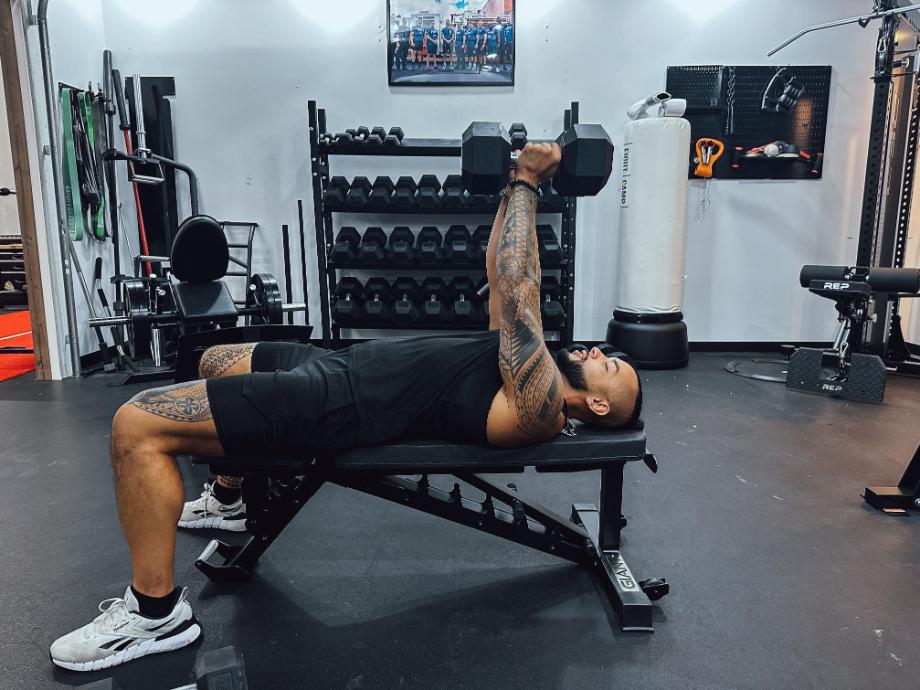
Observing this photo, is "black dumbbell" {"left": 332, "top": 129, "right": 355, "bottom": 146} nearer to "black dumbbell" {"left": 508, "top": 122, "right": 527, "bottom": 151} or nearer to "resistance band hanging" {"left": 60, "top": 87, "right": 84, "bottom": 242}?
"black dumbbell" {"left": 508, "top": 122, "right": 527, "bottom": 151}

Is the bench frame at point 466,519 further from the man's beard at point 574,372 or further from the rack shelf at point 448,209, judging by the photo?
the rack shelf at point 448,209

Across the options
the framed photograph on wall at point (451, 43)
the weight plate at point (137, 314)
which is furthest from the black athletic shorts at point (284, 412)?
the framed photograph on wall at point (451, 43)

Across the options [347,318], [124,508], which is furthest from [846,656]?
[347,318]

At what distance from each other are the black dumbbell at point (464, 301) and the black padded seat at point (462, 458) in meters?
2.62

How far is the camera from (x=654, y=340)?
390cm

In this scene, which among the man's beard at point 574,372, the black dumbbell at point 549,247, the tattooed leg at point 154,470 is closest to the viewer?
the tattooed leg at point 154,470

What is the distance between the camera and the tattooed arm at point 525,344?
128 cm

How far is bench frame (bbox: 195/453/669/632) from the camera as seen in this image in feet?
4.49

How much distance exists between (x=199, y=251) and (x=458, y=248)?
181cm

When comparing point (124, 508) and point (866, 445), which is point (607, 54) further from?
point (124, 508)

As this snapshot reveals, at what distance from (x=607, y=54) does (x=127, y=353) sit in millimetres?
4004

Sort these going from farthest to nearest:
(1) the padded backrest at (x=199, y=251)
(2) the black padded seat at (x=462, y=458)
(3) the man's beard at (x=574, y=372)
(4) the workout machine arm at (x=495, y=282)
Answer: (1) the padded backrest at (x=199, y=251) → (4) the workout machine arm at (x=495, y=282) → (3) the man's beard at (x=574, y=372) → (2) the black padded seat at (x=462, y=458)

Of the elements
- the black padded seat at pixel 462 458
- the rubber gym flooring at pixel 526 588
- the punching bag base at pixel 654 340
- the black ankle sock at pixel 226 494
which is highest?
the black padded seat at pixel 462 458

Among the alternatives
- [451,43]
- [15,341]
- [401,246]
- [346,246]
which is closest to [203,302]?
[346,246]
